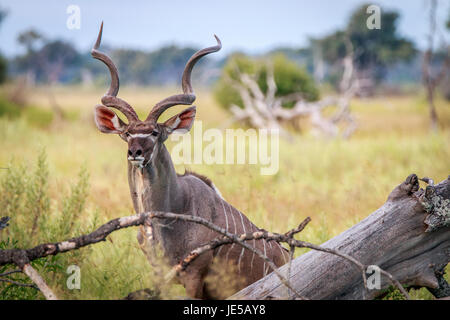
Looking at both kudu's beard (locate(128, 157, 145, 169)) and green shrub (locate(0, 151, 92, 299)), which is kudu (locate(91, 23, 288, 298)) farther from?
green shrub (locate(0, 151, 92, 299))

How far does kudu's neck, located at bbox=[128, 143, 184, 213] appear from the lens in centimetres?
322

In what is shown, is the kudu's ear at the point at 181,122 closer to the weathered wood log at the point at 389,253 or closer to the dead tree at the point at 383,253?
the dead tree at the point at 383,253

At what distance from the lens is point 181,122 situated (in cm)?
346

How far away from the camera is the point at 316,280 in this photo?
8.65 feet

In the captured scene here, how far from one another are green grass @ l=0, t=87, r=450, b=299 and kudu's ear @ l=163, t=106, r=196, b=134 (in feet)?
2.84

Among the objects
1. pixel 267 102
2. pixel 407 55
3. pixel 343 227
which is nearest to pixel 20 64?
pixel 407 55

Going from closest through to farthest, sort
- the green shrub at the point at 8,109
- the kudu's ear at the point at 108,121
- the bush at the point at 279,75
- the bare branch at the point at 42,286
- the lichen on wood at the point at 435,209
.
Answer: the bare branch at the point at 42,286 < the lichen on wood at the point at 435,209 < the kudu's ear at the point at 108,121 < the green shrub at the point at 8,109 < the bush at the point at 279,75

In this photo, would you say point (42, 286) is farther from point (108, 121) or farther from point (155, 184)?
point (108, 121)

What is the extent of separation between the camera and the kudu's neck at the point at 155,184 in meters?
3.22

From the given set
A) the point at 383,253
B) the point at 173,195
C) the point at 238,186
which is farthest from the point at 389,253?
the point at 238,186

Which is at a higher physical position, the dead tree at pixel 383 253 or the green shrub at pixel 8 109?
the green shrub at pixel 8 109

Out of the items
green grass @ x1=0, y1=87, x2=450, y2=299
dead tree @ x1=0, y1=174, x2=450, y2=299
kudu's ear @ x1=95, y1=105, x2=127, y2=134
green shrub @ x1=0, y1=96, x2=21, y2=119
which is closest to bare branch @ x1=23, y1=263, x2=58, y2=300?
dead tree @ x1=0, y1=174, x2=450, y2=299

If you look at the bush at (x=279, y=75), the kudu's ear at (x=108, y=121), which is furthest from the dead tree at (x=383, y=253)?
the bush at (x=279, y=75)
